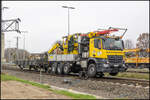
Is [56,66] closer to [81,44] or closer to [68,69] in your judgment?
[68,69]

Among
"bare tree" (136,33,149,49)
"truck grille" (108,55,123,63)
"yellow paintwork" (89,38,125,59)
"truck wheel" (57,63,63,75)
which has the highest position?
"bare tree" (136,33,149,49)

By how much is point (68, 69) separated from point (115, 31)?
540 centimetres

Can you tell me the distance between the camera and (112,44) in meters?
16.3

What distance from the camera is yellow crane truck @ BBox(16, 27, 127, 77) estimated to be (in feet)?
51.3

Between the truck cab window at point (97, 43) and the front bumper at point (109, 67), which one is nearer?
the front bumper at point (109, 67)

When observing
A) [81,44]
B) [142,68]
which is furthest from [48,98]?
[142,68]

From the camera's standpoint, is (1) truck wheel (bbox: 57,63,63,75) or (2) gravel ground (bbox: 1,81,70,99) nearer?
(2) gravel ground (bbox: 1,81,70,99)

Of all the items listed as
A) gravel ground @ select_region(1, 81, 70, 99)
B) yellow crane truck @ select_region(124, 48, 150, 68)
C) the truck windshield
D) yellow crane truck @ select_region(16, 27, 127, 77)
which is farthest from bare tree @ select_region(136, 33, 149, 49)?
gravel ground @ select_region(1, 81, 70, 99)

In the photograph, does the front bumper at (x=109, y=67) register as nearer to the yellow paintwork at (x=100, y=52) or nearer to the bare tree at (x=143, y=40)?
the yellow paintwork at (x=100, y=52)

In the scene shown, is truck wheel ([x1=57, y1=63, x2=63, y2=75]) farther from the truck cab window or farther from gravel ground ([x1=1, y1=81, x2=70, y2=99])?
gravel ground ([x1=1, y1=81, x2=70, y2=99])

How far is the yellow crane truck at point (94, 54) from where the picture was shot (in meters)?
15.6

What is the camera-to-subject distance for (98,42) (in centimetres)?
1605

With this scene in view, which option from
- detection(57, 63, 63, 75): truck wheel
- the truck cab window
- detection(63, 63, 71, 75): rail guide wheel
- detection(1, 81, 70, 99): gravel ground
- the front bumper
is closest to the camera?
detection(1, 81, 70, 99): gravel ground

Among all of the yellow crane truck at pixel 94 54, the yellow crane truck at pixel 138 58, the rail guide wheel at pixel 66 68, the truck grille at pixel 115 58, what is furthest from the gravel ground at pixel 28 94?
the yellow crane truck at pixel 138 58
